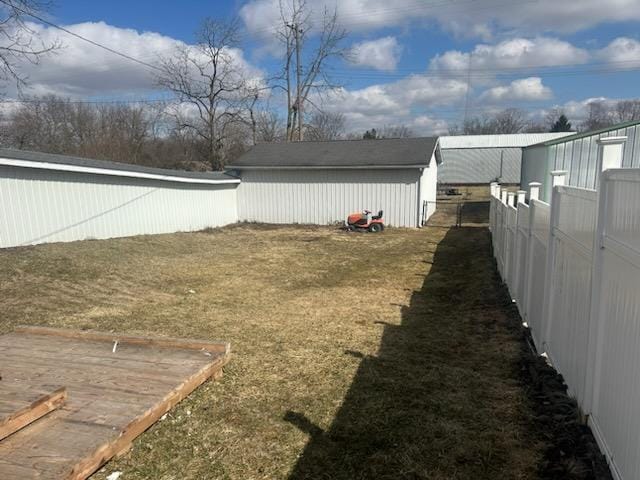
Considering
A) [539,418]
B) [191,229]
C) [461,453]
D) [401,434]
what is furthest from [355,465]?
[191,229]

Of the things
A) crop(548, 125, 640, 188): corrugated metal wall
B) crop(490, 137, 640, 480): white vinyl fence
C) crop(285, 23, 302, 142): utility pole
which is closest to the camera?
crop(490, 137, 640, 480): white vinyl fence

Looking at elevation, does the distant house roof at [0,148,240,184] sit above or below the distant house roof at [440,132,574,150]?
below

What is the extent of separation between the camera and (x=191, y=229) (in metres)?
16.3

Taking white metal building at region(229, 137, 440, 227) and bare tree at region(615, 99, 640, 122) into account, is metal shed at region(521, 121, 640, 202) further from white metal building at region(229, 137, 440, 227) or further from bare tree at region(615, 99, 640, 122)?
bare tree at region(615, 99, 640, 122)

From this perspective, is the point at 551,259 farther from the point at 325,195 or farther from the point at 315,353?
the point at 325,195

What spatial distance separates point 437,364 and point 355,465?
73.1 inches

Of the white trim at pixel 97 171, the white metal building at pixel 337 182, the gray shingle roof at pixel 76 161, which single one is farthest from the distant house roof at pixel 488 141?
the gray shingle roof at pixel 76 161

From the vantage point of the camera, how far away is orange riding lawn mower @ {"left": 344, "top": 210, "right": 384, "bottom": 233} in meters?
16.2

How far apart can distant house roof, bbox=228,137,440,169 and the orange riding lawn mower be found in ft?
6.83

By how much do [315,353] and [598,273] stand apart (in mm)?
2905

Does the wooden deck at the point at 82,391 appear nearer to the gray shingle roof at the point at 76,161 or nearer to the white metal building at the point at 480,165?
the gray shingle roof at the point at 76,161

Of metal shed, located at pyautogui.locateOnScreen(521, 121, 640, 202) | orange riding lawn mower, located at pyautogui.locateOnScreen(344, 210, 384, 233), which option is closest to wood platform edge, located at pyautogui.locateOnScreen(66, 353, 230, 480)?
metal shed, located at pyautogui.locateOnScreen(521, 121, 640, 202)

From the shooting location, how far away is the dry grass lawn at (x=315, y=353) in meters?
2.91

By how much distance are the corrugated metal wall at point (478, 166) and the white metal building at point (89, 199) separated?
30571 mm
